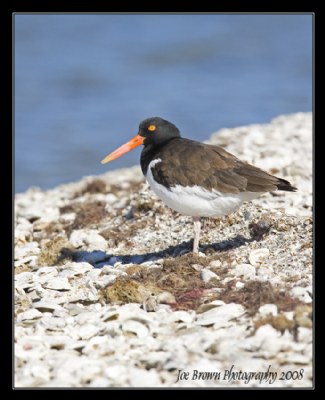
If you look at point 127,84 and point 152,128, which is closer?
point 152,128

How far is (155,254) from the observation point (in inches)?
290

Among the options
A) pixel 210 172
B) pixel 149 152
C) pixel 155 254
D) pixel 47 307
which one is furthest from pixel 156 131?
pixel 47 307

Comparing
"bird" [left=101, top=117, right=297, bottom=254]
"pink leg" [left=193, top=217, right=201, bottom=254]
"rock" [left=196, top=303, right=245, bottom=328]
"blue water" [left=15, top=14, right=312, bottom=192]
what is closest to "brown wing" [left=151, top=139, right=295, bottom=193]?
"bird" [left=101, top=117, right=297, bottom=254]

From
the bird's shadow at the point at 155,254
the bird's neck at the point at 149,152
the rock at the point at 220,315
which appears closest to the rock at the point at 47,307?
the rock at the point at 220,315

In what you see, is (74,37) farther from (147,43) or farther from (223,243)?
(223,243)

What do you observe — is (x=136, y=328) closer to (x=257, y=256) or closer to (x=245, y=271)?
(x=245, y=271)

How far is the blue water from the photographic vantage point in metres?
16.5

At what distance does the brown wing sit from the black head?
436 mm

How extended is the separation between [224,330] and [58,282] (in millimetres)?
1839

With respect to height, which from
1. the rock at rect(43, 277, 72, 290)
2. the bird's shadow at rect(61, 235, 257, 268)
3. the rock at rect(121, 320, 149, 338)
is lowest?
the rock at rect(121, 320, 149, 338)

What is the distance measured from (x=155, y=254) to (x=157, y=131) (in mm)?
1187

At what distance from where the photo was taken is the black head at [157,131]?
7547mm

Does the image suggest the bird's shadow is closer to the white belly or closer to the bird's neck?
the white belly
